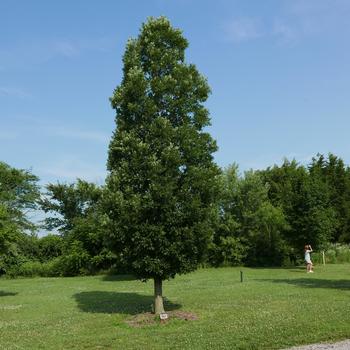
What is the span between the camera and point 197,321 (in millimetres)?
14727

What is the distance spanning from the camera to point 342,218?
56.2m

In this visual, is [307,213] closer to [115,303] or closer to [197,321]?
[115,303]

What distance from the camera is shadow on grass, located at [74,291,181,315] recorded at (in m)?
18.1

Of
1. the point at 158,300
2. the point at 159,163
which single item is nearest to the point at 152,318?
the point at 158,300

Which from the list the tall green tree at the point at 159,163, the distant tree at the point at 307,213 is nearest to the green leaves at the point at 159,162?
the tall green tree at the point at 159,163

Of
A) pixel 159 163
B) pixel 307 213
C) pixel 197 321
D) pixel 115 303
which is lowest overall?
pixel 197 321

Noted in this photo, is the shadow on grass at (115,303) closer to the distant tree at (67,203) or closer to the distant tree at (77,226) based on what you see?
the distant tree at (77,226)

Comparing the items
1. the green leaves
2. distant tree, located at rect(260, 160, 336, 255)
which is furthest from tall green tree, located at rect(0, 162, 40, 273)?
the green leaves

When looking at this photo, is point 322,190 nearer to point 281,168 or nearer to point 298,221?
point 298,221

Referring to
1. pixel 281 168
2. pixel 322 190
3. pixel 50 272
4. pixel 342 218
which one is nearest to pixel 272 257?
pixel 322 190

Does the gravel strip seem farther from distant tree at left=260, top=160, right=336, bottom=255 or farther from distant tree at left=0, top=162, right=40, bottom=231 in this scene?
distant tree at left=0, top=162, right=40, bottom=231

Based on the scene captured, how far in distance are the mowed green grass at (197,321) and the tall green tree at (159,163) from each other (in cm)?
219

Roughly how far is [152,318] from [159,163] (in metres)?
4.80

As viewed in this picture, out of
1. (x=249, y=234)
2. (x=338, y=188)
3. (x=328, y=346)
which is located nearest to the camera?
(x=328, y=346)
